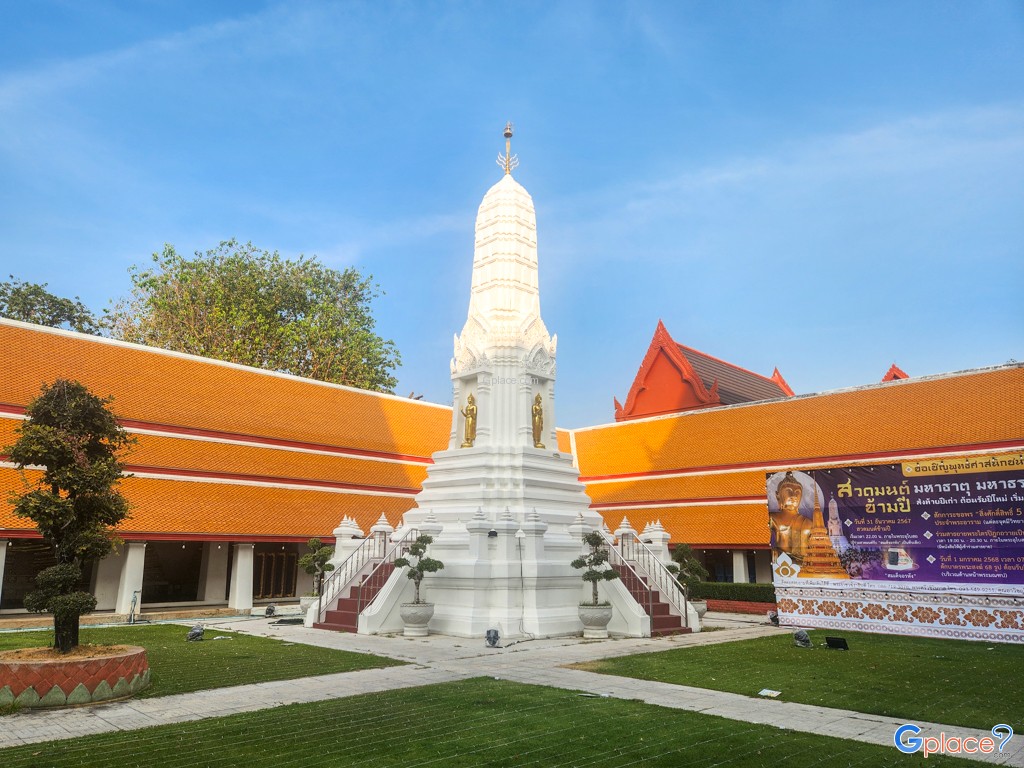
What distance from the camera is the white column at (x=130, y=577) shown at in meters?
19.8

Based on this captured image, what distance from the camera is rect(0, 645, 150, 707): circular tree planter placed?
26.9 ft

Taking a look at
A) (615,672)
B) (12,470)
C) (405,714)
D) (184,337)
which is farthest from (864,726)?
(184,337)

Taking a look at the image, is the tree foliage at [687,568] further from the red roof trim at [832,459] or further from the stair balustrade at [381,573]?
the red roof trim at [832,459]

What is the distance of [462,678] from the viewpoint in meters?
10.4

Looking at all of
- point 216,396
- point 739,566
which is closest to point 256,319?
point 216,396

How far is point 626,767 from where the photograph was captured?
20.3 ft

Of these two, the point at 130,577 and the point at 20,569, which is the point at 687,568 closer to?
the point at 130,577

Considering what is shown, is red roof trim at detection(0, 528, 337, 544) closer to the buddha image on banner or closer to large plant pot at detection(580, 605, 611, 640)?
large plant pot at detection(580, 605, 611, 640)

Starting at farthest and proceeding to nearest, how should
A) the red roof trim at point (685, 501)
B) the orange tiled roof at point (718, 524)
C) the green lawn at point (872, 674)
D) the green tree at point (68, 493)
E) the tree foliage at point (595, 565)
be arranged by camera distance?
1. the red roof trim at point (685, 501)
2. the orange tiled roof at point (718, 524)
3. the tree foliage at point (595, 565)
4. the green tree at point (68, 493)
5. the green lawn at point (872, 674)

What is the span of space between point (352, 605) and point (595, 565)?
5701mm

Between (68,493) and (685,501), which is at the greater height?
(685,501)

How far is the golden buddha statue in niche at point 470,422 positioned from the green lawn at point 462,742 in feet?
37.6

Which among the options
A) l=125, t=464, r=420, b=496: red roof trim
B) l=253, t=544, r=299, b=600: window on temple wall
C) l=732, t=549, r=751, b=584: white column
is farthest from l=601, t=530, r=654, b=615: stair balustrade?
l=253, t=544, r=299, b=600: window on temple wall

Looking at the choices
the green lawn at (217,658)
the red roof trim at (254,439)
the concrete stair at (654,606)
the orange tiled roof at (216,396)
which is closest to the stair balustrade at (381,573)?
the green lawn at (217,658)
